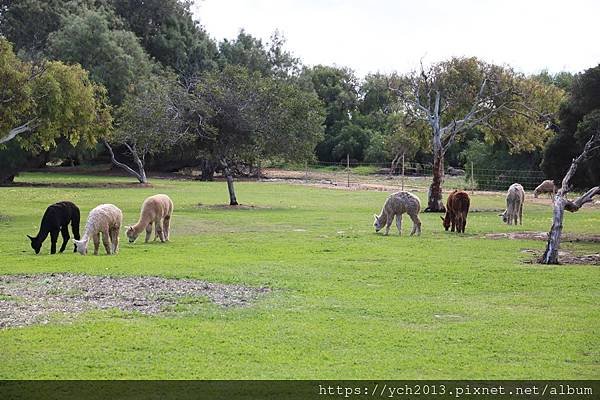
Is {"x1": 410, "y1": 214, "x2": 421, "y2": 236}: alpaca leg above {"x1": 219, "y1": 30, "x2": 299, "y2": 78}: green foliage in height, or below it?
below

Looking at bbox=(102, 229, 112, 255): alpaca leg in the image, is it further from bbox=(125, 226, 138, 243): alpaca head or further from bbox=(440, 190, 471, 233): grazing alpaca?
bbox=(440, 190, 471, 233): grazing alpaca

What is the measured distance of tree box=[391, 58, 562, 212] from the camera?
4094cm

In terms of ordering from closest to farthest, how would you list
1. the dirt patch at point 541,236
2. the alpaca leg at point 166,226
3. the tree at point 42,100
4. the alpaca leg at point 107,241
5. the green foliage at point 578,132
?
1. the alpaca leg at point 107,241
2. the alpaca leg at point 166,226
3. the green foliage at point 578,132
4. the dirt patch at point 541,236
5. the tree at point 42,100

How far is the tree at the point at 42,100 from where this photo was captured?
32.7 m

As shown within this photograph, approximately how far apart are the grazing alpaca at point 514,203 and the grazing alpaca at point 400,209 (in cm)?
530

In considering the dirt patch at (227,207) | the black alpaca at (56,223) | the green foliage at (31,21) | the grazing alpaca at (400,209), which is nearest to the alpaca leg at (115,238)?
the black alpaca at (56,223)

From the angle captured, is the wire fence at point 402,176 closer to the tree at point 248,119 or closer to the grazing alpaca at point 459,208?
the tree at point 248,119

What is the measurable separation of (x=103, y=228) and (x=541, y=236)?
14.7 m

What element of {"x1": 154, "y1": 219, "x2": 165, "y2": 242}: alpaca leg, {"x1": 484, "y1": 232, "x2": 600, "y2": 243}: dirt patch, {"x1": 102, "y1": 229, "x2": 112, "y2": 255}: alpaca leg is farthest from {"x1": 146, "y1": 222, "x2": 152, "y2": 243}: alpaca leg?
{"x1": 484, "y1": 232, "x2": 600, "y2": 243}: dirt patch

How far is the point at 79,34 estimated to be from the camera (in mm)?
61188

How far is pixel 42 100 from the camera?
33.3 meters

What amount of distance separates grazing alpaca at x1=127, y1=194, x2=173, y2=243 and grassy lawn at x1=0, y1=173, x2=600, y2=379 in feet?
2.10

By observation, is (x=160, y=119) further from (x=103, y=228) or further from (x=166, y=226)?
(x=103, y=228)

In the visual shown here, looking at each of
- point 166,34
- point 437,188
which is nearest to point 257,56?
point 166,34
